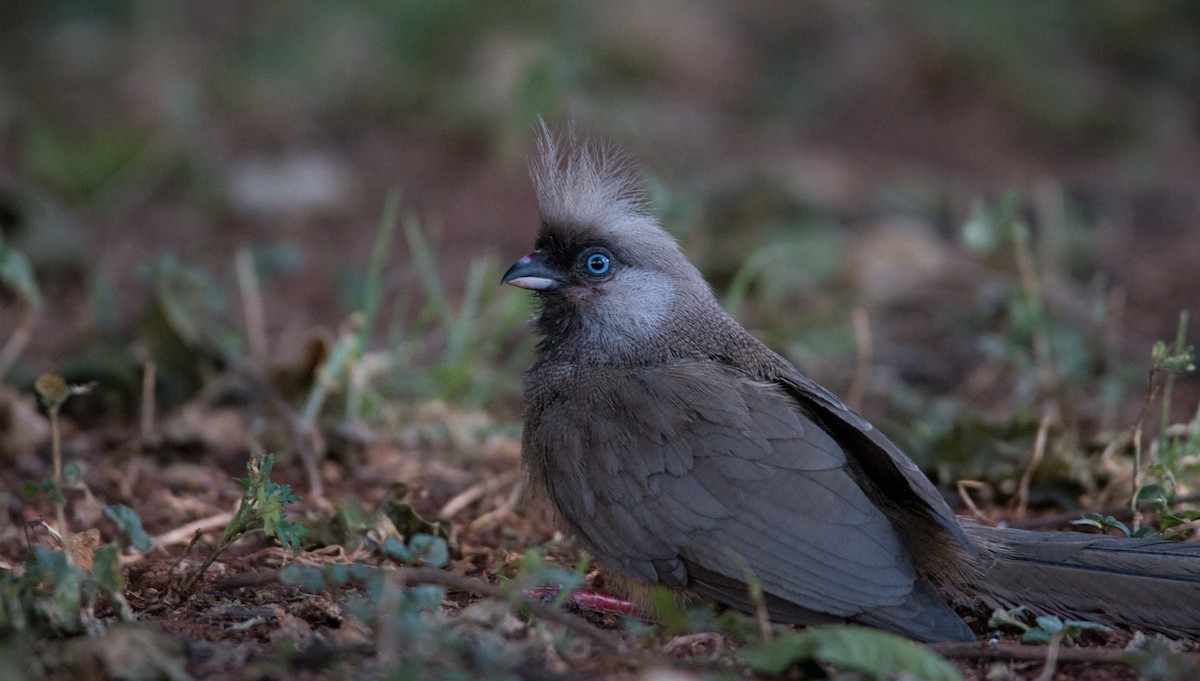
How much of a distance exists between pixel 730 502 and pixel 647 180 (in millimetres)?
2128

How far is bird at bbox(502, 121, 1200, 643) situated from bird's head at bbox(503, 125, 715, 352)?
0.07m

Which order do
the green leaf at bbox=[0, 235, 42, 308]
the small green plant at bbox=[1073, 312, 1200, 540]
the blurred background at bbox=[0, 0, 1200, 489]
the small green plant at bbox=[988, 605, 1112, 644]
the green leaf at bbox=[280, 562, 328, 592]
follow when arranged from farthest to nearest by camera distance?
the blurred background at bbox=[0, 0, 1200, 489] → the green leaf at bbox=[0, 235, 42, 308] → the small green plant at bbox=[1073, 312, 1200, 540] → the small green plant at bbox=[988, 605, 1112, 644] → the green leaf at bbox=[280, 562, 328, 592]

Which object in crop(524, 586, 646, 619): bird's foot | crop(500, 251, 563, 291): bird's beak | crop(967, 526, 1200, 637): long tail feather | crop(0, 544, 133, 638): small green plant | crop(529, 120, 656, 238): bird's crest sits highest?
crop(529, 120, 656, 238): bird's crest

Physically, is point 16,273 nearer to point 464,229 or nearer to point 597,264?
point 597,264

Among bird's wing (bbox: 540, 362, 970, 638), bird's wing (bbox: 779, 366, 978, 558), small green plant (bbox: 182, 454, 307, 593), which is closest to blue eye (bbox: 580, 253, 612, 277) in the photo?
bird's wing (bbox: 540, 362, 970, 638)

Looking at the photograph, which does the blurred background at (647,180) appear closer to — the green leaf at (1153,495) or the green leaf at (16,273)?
the green leaf at (16,273)

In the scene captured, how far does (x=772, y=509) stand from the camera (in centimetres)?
354

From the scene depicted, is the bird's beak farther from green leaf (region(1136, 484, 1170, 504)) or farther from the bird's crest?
green leaf (region(1136, 484, 1170, 504))

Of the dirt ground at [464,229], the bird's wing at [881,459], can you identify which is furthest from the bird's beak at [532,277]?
the bird's wing at [881,459]

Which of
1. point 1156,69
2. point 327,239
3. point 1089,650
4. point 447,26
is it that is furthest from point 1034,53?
point 1089,650

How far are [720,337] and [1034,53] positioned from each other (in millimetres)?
7661

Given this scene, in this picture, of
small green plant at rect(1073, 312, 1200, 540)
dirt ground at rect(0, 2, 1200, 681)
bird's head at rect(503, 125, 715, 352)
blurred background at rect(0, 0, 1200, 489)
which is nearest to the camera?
dirt ground at rect(0, 2, 1200, 681)

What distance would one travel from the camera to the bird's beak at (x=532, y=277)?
4398mm

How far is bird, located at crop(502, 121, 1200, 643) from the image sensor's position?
135 inches
